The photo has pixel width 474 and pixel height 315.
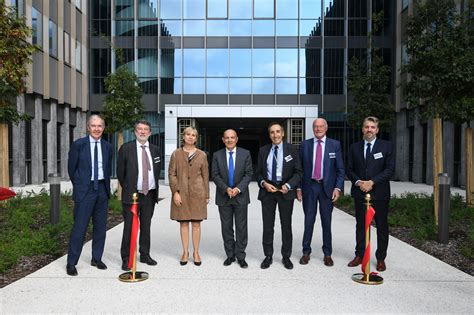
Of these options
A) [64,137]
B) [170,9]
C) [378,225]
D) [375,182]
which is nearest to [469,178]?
[378,225]

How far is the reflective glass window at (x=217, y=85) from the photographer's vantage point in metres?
26.6

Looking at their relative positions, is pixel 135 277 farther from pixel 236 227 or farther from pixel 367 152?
pixel 367 152

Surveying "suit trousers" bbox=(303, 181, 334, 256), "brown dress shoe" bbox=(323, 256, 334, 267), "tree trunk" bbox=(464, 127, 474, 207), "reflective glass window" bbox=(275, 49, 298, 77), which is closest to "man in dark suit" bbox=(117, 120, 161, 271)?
"suit trousers" bbox=(303, 181, 334, 256)

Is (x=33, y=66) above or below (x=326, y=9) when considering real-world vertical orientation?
below

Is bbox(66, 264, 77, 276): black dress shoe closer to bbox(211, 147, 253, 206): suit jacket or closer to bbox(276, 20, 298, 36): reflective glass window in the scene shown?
bbox(211, 147, 253, 206): suit jacket

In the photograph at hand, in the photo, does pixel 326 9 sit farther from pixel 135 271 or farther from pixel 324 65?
pixel 135 271

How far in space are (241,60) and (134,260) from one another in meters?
22.7

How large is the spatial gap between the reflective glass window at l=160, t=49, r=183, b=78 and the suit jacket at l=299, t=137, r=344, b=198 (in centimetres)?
2179

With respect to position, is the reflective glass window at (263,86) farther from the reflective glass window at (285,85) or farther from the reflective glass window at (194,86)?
the reflective glass window at (194,86)

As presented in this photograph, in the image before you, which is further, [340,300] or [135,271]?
[135,271]

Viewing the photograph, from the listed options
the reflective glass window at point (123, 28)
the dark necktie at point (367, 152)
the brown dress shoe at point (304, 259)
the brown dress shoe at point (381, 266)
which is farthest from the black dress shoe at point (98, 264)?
the reflective glass window at point (123, 28)

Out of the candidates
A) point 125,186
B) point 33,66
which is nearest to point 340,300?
point 125,186

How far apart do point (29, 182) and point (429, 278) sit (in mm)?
20080

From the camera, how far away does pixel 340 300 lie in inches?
175
